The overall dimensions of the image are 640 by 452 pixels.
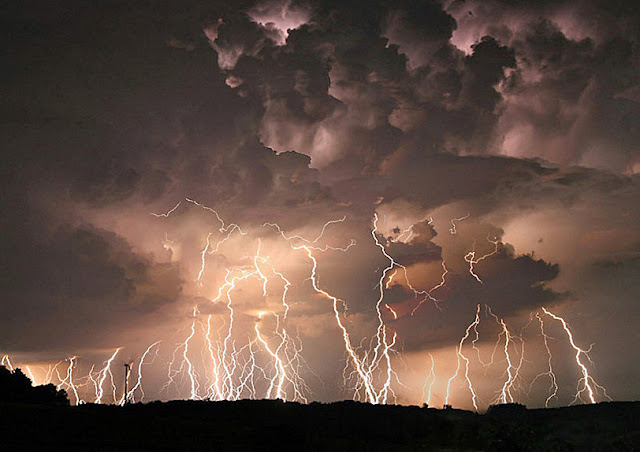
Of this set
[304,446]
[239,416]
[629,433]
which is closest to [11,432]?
[304,446]

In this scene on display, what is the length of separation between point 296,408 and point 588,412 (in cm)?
3230

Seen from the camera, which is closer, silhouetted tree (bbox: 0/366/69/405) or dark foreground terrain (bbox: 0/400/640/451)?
dark foreground terrain (bbox: 0/400/640/451)

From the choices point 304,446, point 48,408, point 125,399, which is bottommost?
point 304,446

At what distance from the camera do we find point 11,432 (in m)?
23.8

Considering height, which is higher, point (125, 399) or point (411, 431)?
point (125, 399)

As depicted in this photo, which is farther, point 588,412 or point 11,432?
point 588,412

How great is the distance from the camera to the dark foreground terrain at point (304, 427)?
25609mm

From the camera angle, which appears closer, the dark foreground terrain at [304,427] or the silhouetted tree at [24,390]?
the dark foreground terrain at [304,427]

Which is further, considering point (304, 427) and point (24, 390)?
point (24, 390)

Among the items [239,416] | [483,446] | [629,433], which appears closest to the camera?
[483,446]

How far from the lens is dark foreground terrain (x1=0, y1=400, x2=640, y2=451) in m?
25.6

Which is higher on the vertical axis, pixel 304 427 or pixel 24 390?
pixel 24 390

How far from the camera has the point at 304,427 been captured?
40094 mm

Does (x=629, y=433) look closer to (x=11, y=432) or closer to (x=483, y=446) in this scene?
(x=483, y=446)
